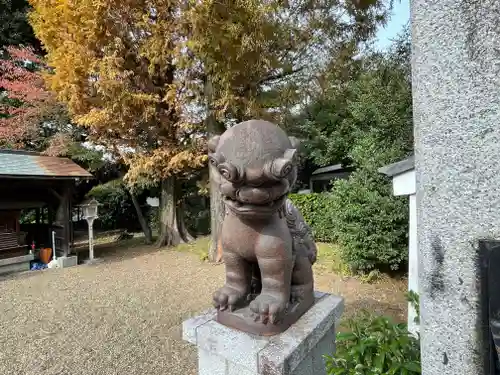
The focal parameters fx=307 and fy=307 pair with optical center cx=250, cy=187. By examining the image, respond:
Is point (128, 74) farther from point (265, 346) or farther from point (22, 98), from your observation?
point (265, 346)

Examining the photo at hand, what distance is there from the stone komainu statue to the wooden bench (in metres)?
7.08

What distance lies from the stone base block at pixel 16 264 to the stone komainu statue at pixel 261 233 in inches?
279

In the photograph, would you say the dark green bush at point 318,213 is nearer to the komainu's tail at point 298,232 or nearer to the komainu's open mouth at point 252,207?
the komainu's tail at point 298,232

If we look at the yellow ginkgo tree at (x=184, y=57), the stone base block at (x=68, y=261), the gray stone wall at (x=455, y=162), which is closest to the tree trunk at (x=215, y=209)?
the yellow ginkgo tree at (x=184, y=57)

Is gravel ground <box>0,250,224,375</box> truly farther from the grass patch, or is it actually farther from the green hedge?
the green hedge

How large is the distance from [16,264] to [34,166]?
7.23 ft

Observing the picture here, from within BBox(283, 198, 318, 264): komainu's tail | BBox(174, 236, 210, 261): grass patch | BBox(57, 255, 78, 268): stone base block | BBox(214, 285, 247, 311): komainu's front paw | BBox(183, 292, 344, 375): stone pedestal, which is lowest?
BBox(174, 236, 210, 261): grass patch

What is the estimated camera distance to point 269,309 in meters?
1.50

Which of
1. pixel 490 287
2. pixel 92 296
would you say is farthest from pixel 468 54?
pixel 92 296

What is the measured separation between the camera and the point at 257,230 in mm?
1558

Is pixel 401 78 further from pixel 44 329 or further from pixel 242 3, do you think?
pixel 44 329

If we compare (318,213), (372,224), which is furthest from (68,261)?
(372,224)

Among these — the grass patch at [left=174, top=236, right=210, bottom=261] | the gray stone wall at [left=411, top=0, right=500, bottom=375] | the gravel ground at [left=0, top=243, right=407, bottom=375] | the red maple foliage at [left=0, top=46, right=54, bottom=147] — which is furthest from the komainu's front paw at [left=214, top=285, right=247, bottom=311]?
the red maple foliage at [left=0, top=46, right=54, bottom=147]

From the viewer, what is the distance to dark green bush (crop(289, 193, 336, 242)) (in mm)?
8742
